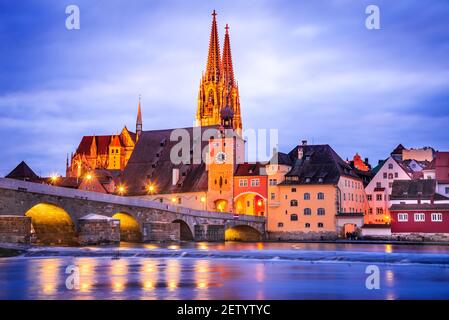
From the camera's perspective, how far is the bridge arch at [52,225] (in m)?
56.0

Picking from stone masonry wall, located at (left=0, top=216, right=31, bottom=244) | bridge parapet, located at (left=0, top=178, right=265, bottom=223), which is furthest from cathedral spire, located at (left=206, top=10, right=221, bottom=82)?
stone masonry wall, located at (left=0, top=216, right=31, bottom=244)

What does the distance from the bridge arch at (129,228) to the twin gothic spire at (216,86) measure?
8386cm

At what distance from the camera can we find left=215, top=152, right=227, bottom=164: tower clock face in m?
94.5

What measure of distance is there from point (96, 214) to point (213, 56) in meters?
102

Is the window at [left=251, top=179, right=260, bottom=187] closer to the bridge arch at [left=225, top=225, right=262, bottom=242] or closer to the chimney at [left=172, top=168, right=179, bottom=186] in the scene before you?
the bridge arch at [left=225, top=225, right=262, bottom=242]

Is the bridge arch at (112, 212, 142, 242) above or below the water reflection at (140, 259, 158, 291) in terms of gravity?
above

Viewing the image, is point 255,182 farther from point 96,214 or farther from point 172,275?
point 172,275

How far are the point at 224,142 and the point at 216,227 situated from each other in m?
19.2

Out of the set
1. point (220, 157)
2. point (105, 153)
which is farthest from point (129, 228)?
point (105, 153)

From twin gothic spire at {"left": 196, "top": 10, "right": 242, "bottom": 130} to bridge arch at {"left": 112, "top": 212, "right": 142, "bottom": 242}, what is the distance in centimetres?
8386

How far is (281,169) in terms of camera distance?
293 ft

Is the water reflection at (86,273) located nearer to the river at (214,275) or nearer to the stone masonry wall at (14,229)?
the river at (214,275)

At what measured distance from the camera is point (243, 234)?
89.8 metres

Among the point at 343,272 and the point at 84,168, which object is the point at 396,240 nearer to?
the point at 343,272
